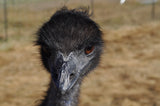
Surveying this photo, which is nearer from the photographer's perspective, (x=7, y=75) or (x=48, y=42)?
(x=48, y=42)

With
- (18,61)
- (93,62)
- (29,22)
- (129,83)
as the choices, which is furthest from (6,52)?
(29,22)

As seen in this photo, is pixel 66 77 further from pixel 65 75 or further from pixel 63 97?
pixel 63 97

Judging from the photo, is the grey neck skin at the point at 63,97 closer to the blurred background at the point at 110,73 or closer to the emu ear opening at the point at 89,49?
the emu ear opening at the point at 89,49

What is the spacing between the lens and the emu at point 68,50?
1850 millimetres

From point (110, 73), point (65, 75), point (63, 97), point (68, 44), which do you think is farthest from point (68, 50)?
point (110, 73)

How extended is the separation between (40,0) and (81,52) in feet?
59.1

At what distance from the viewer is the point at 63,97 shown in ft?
6.84

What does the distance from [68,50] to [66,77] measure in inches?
8.3

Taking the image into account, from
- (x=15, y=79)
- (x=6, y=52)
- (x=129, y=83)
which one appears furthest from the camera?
(x=6, y=52)

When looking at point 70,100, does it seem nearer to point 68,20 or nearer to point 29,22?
point 68,20

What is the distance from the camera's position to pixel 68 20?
2.01 meters

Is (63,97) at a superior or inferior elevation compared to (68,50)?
inferior

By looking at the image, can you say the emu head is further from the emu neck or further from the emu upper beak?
the emu neck

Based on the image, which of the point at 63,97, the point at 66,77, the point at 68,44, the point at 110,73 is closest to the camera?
the point at 66,77
